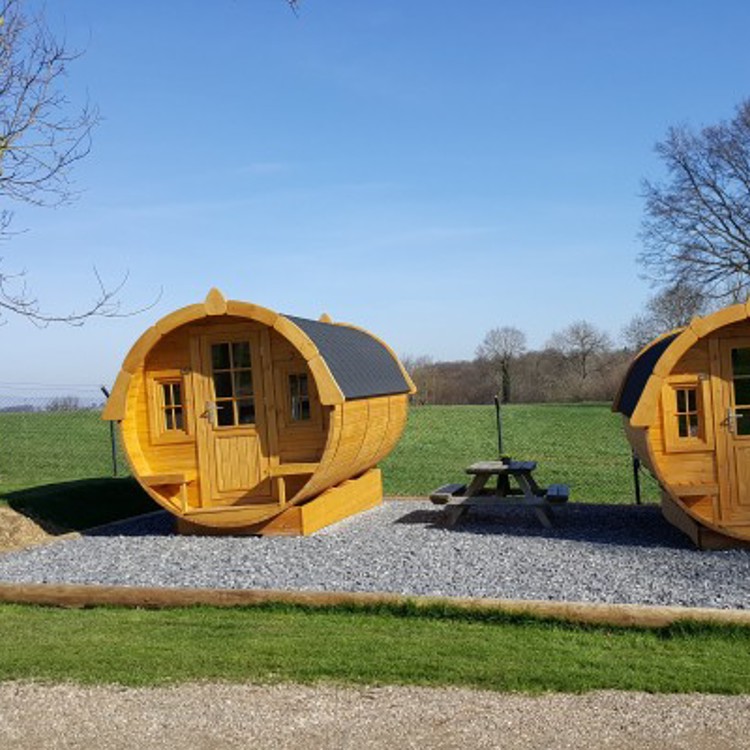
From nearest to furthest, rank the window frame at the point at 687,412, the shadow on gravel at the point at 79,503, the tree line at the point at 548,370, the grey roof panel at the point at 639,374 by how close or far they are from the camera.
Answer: the window frame at the point at 687,412 → the grey roof panel at the point at 639,374 → the shadow on gravel at the point at 79,503 → the tree line at the point at 548,370

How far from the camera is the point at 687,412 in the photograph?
11.1 m

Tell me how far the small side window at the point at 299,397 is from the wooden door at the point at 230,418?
1.29 feet

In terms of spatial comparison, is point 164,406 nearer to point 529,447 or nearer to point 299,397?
point 299,397

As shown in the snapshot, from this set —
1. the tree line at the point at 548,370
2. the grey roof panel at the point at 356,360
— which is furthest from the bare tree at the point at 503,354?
the grey roof panel at the point at 356,360

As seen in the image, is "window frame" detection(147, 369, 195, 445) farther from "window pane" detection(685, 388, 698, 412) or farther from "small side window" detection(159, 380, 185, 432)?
"window pane" detection(685, 388, 698, 412)

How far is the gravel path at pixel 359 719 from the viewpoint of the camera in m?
5.48

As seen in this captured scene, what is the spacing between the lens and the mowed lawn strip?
650 centimetres

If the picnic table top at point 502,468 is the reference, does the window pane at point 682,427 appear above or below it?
above

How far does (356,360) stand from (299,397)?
1.29m

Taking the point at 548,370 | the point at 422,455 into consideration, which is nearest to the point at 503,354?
the point at 548,370

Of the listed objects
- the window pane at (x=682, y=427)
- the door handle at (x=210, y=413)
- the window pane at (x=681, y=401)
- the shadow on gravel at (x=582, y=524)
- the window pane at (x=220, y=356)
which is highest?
the window pane at (x=220, y=356)

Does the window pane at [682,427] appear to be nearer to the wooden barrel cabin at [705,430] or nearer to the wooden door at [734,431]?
the wooden barrel cabin at [705,430]

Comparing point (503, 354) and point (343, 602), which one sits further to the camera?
point (503, 354)

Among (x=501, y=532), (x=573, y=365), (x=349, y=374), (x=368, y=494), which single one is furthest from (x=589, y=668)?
A: (x=573, y=365)
